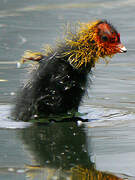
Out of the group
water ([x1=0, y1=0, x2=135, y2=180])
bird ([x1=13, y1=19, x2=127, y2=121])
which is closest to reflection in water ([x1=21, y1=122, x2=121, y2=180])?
water ([x1=0, y1=0, x2=135, y2=180])

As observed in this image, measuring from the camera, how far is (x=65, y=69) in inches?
317

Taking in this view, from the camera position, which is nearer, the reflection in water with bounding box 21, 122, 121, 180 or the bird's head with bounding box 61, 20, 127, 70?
the reflection in water with bounding box 21, 122, 121, 180

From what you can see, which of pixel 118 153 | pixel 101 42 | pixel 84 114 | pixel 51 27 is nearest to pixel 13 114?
pixel 84 114

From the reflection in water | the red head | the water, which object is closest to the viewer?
the reflection in water

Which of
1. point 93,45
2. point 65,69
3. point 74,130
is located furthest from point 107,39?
point 74,130

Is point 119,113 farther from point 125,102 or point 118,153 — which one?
point 118,153

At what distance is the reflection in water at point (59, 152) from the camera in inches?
231

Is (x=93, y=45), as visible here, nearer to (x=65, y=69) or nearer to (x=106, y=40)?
(x=106, y=40)

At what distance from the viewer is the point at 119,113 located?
8445 mm

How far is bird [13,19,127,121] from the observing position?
316 inches

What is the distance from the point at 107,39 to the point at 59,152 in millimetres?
2011

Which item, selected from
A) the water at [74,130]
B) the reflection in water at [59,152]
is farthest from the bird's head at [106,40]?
the reflection in water at [59,152]

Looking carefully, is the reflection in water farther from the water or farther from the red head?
the red head

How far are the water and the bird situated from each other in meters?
0.33
